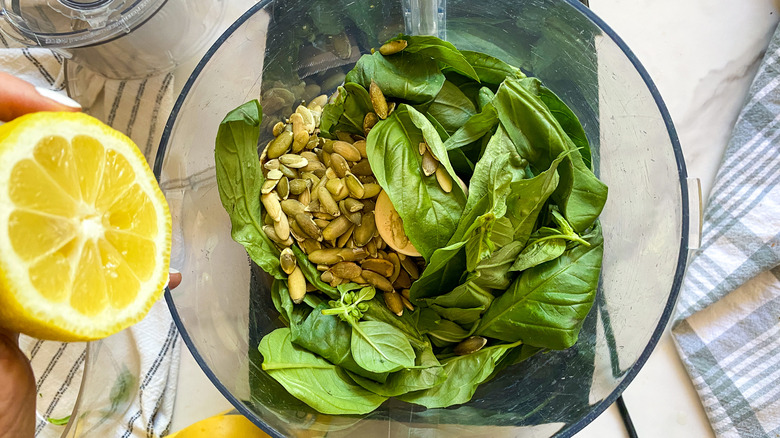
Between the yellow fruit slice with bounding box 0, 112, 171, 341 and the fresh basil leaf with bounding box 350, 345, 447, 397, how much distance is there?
22 cm

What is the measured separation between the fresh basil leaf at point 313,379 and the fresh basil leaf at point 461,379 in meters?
0.04

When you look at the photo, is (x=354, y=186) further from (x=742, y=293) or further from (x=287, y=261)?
(x=742, y=293)

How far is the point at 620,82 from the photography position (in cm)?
60

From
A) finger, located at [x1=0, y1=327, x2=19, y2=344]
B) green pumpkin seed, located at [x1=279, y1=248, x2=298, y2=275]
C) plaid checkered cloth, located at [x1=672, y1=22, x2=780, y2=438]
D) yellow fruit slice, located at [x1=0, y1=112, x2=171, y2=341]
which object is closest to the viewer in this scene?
yellow fruit slice, located at [x1=0, y1=112, x2=171, y2=341]

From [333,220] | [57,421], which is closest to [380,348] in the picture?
[333,220]

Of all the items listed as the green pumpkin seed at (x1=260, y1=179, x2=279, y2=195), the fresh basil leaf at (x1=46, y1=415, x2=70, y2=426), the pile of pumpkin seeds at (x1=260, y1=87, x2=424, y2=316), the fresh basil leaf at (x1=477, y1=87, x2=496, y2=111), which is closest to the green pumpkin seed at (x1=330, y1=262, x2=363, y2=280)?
the pile of pumpkin seeds at (x1=260, y1=87, x2=424, y2=316)

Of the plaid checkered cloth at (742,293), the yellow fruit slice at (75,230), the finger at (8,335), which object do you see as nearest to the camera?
the yellow fruit slice at (75,230)

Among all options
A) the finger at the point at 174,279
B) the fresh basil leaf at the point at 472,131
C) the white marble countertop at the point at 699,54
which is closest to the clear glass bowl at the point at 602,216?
the finger at the point at 174,279

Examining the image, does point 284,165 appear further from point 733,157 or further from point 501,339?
point 733,157

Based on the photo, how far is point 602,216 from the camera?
61cm

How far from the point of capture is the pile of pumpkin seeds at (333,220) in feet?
1.99

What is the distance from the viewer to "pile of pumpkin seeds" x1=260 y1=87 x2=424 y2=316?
0.61 m

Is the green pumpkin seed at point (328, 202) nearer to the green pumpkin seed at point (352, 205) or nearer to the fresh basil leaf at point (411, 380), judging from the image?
the green pumpkin seed at point (352, 205)

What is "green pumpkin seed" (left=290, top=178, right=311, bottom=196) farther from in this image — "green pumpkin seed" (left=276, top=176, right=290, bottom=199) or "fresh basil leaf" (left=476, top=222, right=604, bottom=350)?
"fresh basil leaf" (left=476, top=222, right=604, bottom=350)
